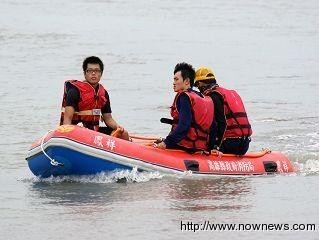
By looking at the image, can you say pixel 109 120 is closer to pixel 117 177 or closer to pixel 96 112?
pixel 96 112

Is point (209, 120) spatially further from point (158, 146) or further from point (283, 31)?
point (283, 31)

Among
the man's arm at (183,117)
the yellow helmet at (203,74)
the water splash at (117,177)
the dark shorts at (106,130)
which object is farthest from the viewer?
the dark shorts at (106,130)

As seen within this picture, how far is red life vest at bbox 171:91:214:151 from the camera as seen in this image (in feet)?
30.2

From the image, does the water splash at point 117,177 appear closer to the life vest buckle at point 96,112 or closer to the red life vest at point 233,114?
the life vest buckle at point 96,112

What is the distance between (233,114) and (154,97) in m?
7.10

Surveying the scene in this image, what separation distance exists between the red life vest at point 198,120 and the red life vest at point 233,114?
0.89 feet

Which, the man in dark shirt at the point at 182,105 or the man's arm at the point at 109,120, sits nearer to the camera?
the man in dark shirt at the point at 182,105

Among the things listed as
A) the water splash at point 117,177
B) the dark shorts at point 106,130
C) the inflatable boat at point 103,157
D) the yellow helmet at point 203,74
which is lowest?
the water splash at point 117,177

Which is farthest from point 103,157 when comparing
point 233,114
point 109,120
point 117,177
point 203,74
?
point 233,114

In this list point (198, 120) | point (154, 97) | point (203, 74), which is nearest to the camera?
point (198, 120)

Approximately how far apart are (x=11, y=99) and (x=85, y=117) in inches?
281

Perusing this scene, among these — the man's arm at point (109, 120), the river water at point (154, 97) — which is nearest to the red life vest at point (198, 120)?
the river water at point (154, 97)

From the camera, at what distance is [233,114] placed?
9.66m

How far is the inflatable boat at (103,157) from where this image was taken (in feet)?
29.0
